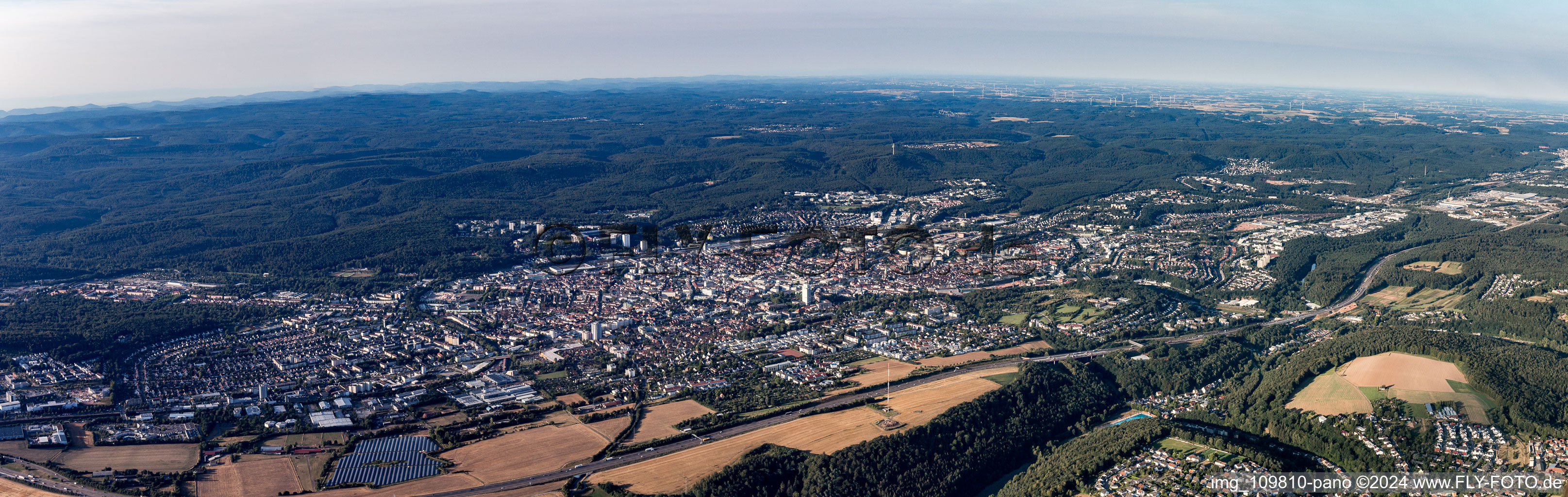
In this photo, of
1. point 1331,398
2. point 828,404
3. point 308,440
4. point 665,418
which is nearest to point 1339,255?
point 1331,398

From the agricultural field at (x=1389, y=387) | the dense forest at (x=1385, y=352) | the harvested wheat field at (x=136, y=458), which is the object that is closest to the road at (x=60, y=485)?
the harvested wheat field at (x=136, y=458)

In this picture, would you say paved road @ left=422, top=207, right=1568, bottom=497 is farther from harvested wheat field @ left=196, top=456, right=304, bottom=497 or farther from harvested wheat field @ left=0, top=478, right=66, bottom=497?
harvested wheat field @ left=0, top=478, right=66, bottom=497

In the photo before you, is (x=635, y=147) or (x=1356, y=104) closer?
(x=635, y=147)

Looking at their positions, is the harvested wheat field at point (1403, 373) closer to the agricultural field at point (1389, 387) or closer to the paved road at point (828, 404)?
the agricultural field at point (1389, 387)

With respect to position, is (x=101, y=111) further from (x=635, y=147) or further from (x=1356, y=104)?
(x=1356, y=104)

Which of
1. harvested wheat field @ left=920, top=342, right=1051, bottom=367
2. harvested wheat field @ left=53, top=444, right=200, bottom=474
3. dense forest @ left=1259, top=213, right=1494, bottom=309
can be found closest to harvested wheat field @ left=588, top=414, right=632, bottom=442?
harvested wheat field @ left=53, top=444, right=200, bottom=474

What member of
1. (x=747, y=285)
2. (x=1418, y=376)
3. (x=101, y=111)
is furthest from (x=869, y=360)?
(x=101, y=111)

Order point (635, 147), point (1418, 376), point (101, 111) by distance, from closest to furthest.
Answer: point (1418, 376), point (635, 147), point (101, 111)
